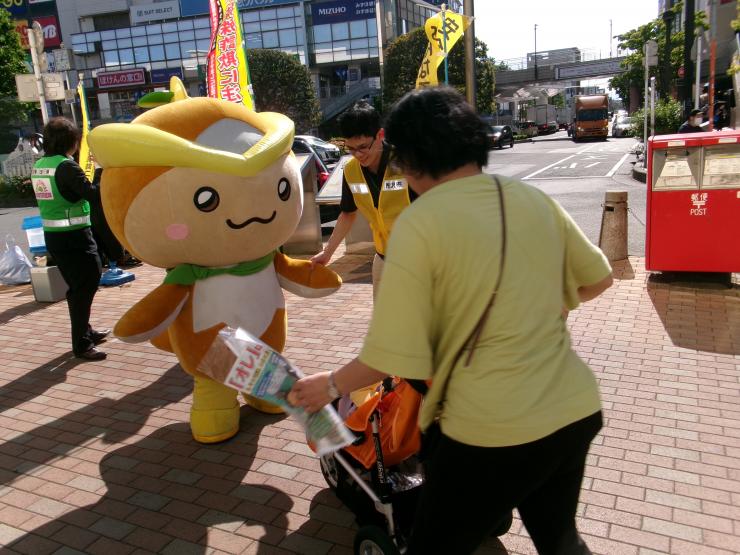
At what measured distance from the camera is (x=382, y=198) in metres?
3.95

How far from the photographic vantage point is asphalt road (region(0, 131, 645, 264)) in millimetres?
10672

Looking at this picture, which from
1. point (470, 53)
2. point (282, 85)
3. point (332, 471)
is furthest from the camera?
point (282, 85)

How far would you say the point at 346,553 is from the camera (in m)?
2.82

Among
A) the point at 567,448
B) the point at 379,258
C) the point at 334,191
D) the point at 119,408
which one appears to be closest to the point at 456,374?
the point at 567,448

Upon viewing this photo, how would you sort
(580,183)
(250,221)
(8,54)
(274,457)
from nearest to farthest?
1. (250,221)
2. (274,457)
3. (580,183)
4. (8,54)

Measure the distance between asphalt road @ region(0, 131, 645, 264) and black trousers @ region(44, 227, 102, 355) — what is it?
374cm

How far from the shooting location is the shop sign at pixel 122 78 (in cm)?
5272

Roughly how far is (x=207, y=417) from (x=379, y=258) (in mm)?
1463

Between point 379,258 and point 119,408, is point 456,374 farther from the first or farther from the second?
point 119,408

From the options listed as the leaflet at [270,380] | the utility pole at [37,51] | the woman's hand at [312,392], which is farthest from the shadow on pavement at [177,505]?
the utility pole at [37,51]

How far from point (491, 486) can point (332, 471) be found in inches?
60.1

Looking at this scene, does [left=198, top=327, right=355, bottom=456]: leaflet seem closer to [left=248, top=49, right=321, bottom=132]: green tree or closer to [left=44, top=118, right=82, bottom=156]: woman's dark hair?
[left=44, top=118, right=82, bottom=156]: woman's dark hair

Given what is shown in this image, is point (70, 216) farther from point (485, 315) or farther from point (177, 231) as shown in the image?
point (485, 315)

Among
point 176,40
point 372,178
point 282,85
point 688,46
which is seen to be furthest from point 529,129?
point 372,178
